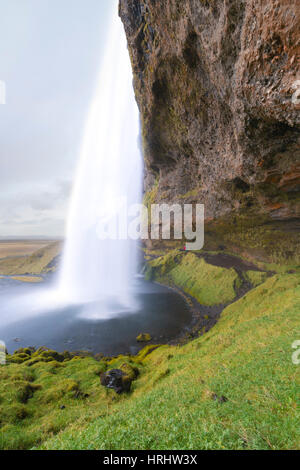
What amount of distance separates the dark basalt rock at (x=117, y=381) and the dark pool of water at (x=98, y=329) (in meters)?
10.6

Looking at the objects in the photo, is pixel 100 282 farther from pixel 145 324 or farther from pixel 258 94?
pixel 258 94

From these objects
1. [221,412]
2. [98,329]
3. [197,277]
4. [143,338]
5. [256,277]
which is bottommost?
[98,329]

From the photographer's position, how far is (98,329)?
29.5 meters

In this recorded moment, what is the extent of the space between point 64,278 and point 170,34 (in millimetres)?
72944

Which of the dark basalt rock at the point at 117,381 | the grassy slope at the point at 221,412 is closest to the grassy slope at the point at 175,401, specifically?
the grassy slope at the point at 221,412

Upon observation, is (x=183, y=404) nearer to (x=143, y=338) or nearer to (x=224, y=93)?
(x=224, y=93)

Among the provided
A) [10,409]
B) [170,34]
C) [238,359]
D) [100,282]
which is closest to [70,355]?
[10,409]

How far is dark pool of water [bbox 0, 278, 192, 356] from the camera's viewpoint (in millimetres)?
25105

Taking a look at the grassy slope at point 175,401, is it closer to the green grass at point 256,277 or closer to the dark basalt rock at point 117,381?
the dark basalt rock at point 117,381

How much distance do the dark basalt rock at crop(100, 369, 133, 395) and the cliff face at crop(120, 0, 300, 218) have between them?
17.6 metres

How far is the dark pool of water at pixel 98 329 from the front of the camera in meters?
25.1

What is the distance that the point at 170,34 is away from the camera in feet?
48.5

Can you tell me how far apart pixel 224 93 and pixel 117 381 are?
20.3 metres

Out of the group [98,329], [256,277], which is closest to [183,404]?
[98,329]
